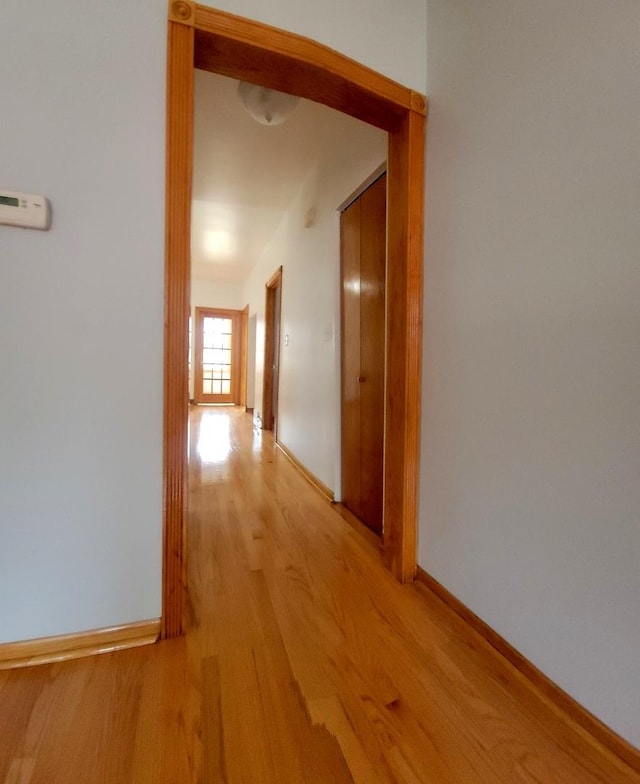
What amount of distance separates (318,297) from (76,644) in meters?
2.31

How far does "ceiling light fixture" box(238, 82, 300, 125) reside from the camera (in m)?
1.76

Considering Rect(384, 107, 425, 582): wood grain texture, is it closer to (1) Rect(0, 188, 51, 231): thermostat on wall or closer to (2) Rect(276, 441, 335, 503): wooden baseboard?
(2) Rect(276, 441, 335, 503): wooden baseboard

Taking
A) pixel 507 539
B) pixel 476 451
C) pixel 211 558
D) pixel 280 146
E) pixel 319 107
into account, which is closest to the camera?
pixel 507 539

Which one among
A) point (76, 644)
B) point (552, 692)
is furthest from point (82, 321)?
point (552, 692)

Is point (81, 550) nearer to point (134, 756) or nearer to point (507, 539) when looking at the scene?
point (134, 756)

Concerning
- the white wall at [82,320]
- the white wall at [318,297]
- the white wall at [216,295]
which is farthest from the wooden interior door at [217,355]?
the white wall at [82,320]

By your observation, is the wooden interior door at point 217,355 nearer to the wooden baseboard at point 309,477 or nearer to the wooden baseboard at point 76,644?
the wooden baseboard at point 309,477

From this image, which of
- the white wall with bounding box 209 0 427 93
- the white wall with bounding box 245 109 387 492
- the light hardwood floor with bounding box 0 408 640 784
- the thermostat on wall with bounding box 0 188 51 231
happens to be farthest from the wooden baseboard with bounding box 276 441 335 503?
the white wall with bounding box 209 0 427 93

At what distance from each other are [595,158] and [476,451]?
864mm

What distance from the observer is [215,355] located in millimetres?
7348

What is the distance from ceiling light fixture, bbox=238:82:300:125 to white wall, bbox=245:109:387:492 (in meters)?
0.41

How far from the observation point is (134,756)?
747 mm

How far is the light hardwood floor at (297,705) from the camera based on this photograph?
737 millimetres

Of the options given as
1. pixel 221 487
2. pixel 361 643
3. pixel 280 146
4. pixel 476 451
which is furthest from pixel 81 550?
pixel 280 146
